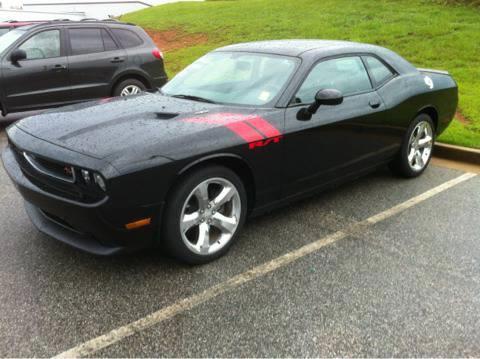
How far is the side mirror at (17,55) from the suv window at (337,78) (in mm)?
4989

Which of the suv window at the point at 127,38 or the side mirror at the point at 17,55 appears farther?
the suv window at the point at 127,38

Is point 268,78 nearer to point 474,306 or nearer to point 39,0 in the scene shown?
point 474,306

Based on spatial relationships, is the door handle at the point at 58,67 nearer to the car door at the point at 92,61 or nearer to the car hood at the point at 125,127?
the car door at the point at 92,61

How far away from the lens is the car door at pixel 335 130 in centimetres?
375

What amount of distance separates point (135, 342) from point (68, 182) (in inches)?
40.7

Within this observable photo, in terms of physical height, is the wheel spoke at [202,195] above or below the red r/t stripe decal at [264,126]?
below

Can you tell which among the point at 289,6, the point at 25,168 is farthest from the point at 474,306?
the point at 289,6

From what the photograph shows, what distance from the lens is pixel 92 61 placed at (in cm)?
765

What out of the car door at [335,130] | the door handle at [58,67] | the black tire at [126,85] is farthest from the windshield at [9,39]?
the car door at [335,130]

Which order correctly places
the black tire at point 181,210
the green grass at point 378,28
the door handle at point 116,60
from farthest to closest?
the green grass at point 378,28
the door handle at point 116,60
the black tire at point 181,210

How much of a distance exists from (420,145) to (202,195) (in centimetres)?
303

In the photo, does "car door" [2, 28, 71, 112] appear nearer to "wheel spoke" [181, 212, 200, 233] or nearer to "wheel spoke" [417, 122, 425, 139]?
"wheel spoke" [181, 212, 200, 233]

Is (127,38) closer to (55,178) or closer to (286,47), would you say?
(286,47)

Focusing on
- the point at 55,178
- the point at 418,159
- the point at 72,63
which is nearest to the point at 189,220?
the point at 55,178
